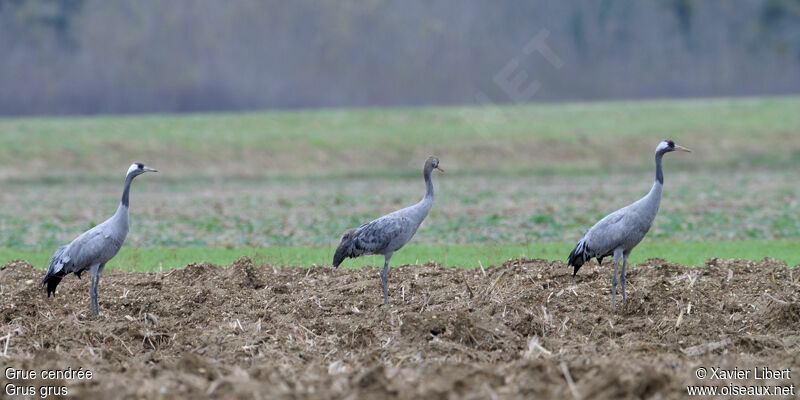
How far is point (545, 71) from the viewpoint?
7256 centimetres

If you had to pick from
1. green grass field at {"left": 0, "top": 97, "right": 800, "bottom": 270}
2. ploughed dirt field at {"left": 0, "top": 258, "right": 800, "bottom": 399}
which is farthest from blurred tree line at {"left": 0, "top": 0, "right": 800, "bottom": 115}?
ploughed dirt field at {"left": 0, "top": 258, "right": 800, "bottom": 399}

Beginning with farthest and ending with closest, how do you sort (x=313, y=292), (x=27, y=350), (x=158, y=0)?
(x=158, y=0)
(x=313, y=292)
(x=27, y=350)

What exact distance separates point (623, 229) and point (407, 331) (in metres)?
3.29

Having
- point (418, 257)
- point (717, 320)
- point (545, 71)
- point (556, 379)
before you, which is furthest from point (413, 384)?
point (545, 71)

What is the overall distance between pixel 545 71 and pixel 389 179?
123ft

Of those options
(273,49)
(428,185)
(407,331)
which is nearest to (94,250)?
(407,331)

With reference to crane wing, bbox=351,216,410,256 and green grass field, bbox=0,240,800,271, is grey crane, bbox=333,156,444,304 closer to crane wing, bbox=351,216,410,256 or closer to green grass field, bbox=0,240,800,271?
crane wing, bbox=351,216,410,256

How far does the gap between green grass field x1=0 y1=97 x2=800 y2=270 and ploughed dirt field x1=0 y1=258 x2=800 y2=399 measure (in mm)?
2343

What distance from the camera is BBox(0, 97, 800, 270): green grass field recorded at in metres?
18.9

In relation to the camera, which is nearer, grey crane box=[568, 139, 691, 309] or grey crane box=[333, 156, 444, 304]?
grey crane box=[568, 139, 691, 309]

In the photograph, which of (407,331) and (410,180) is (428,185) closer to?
(407,331)

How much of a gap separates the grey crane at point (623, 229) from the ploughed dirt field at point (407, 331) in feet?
1.87

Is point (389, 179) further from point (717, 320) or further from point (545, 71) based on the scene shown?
point (545, 71)

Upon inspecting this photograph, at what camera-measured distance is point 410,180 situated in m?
37.4
